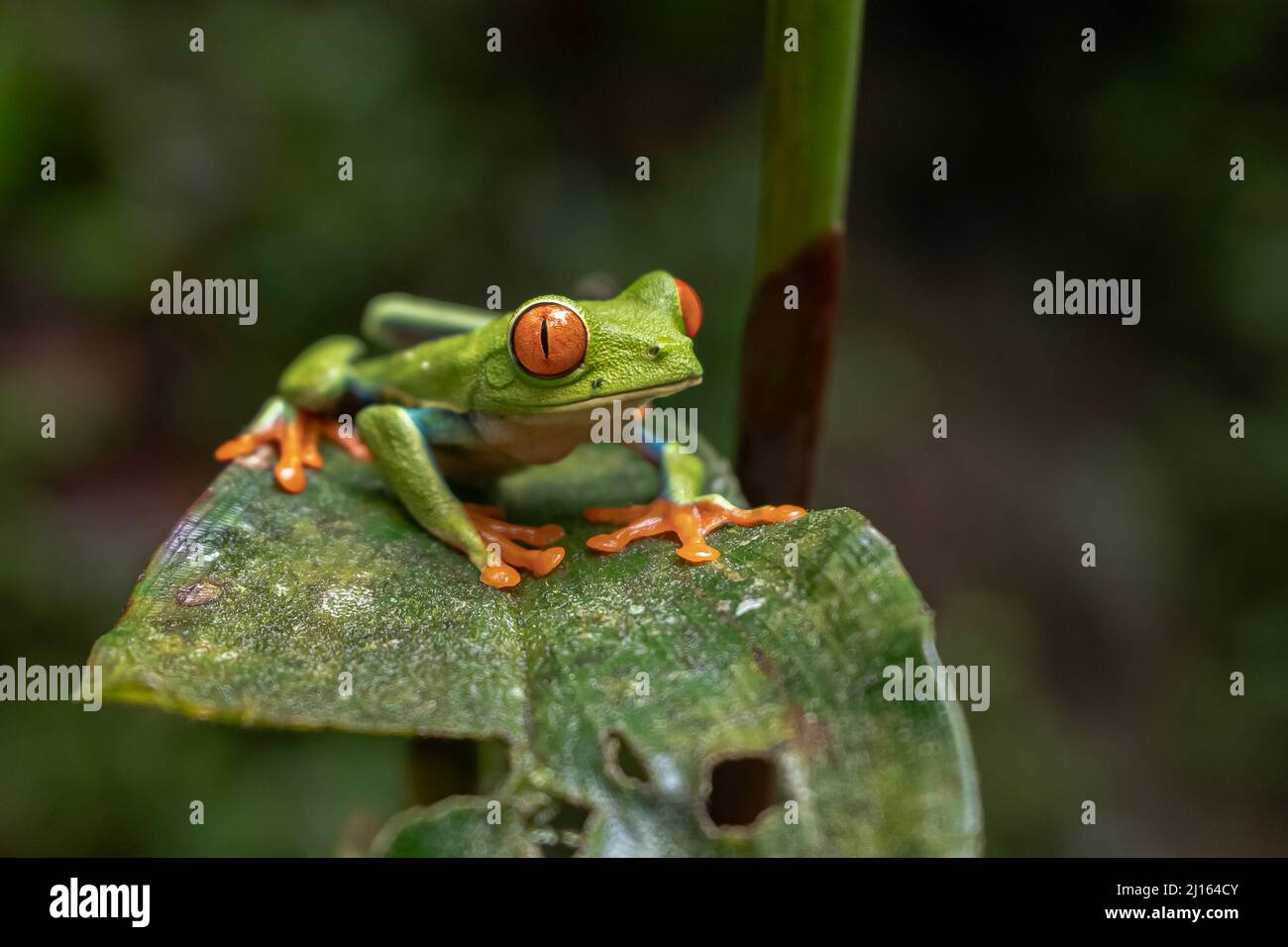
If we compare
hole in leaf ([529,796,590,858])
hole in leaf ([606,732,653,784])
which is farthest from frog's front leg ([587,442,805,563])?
hole in leaf ([529,796,590,858])

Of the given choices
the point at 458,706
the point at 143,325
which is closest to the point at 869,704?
the point at 458,706

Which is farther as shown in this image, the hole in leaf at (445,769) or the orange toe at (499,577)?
the orange toe at (499,577)

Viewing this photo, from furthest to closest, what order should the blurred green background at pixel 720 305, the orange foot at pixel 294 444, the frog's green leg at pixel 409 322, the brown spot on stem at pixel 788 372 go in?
the blurred green background at pixel 720 305, the frog's green leg at pixel 409 322, the orange foot at pixel 294 444, the brown spot on stem at pixel 788 372

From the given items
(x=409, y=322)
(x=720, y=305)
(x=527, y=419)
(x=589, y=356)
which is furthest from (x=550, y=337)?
(x=720, y=305)

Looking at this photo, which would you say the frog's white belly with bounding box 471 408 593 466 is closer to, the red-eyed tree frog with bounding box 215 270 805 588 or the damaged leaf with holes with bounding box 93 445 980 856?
the red-eyed tree frog with bounding box 215 270 805 588

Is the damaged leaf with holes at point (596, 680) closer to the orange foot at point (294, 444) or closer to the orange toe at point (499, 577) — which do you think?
the orange toe at point (499, 577)

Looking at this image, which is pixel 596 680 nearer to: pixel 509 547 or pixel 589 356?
pixel 509 547

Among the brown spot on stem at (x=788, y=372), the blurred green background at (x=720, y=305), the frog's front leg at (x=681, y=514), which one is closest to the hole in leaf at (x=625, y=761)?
the frog's front leg at (x=681, y=514)
